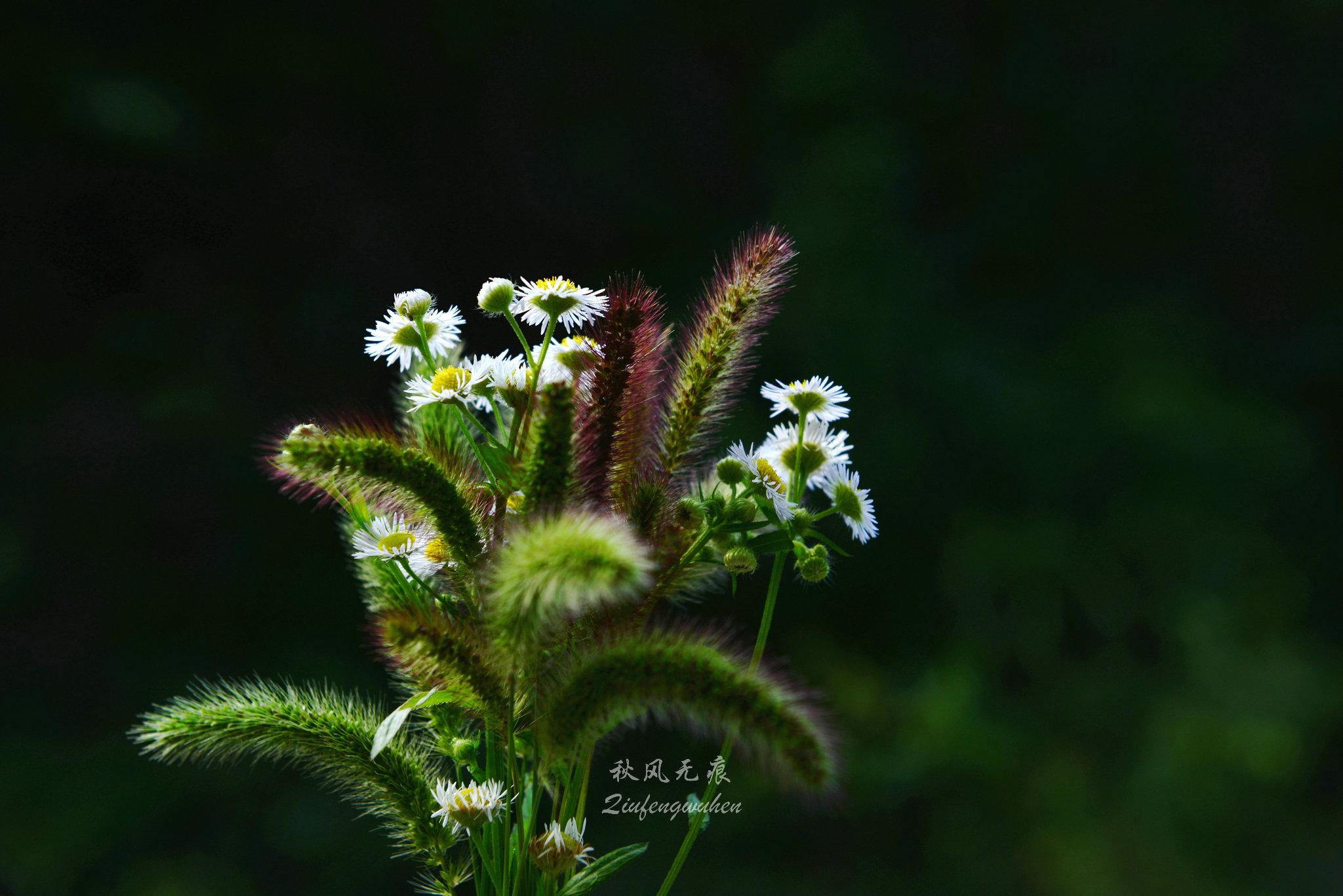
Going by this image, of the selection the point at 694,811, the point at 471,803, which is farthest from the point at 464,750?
the point at 694,811

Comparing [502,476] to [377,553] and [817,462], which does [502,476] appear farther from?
[817,462]

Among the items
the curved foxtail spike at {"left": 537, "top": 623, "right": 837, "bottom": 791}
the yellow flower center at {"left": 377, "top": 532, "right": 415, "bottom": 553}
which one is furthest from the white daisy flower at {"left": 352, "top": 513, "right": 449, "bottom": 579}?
the curved foxtail spike at {"left": 537, "top": 623, "right": 837, "bottom": 791}

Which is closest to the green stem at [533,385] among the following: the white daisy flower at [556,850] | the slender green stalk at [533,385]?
the slender green stalk at [533,385]

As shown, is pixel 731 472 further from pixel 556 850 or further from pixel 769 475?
pixel 556 850

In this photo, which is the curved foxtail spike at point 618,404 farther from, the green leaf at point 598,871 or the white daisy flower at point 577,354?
the green leaf at point 598,871

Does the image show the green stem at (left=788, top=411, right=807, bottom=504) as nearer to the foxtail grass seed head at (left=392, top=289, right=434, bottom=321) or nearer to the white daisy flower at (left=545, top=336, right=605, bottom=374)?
the white daisy flower at (left=545, top=336, right=605, bottom=374)

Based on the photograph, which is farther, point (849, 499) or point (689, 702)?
point (849, 499)

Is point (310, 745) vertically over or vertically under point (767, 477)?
under

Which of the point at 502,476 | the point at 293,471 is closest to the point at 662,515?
the point at 502,476

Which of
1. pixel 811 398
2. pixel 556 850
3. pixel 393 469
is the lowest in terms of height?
pixel 556 850
